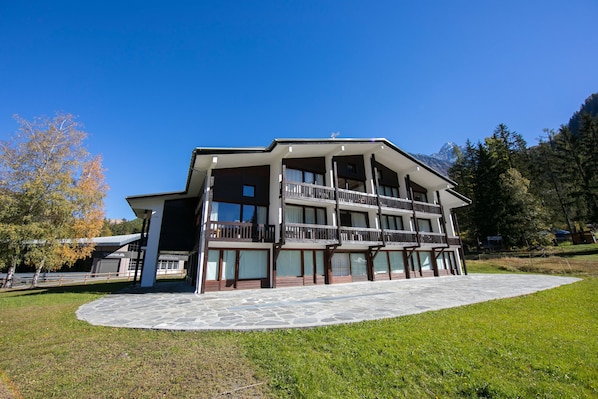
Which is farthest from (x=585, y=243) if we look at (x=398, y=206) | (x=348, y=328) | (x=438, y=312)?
(x=348, y=328)

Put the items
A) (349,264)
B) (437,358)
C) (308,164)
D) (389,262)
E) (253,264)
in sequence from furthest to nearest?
(389,262), (308,164), (349,264), (253,264), (437,358)

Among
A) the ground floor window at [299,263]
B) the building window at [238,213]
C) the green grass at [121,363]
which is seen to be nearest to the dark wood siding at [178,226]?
the building window at [238,213]

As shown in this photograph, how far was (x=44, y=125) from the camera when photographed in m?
20.2

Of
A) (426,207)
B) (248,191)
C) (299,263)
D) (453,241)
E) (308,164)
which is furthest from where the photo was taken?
(453,241)

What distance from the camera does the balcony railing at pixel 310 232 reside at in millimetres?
15094

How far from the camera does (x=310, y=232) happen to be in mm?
15734

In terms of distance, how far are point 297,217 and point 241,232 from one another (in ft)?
13.5

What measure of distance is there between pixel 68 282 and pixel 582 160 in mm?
67162

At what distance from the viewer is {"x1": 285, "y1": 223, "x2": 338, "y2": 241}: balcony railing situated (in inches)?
594

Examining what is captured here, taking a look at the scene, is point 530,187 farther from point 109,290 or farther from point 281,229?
point 109,290

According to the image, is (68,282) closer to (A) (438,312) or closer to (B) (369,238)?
(B) (369,238)

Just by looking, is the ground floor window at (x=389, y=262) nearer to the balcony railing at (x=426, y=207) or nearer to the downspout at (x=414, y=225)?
the downspout at (x=414, y=225)

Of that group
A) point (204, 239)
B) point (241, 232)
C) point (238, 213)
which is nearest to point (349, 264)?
point (241, 232)

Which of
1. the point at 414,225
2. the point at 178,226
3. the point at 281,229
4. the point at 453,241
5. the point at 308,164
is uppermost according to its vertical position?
the point at 308,164
